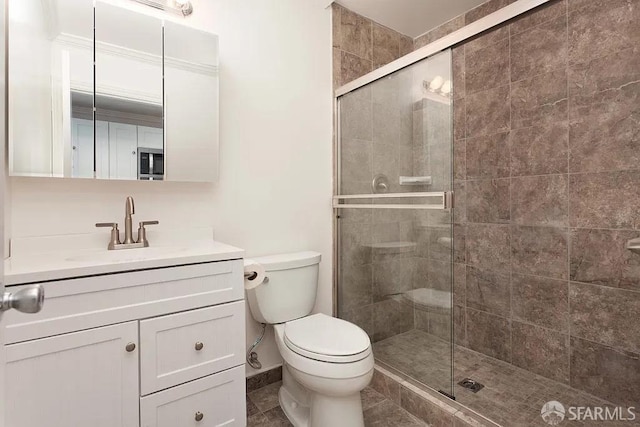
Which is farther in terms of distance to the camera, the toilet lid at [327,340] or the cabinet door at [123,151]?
the cabinet door at [123,151]

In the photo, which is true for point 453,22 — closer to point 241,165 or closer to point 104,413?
point 241,165

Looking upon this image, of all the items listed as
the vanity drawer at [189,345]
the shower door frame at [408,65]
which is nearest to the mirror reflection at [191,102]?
the vanity drawer at [189,345]

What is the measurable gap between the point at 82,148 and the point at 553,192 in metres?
2.35

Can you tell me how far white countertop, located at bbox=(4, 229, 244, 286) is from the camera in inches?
39.3

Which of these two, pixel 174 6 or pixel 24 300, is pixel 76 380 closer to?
pixel 24 300

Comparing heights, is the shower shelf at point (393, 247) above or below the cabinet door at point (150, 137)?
below

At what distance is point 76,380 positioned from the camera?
3.40 feet

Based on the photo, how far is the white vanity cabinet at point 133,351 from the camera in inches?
38.7

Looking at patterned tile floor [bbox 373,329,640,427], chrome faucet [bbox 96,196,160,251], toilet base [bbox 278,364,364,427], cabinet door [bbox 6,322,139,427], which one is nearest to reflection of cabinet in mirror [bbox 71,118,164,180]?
chrome faucet [bbox 96,196,160,251]

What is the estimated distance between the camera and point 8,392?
937mm

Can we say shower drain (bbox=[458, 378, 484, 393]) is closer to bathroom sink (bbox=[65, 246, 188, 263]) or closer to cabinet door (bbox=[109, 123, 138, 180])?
bathroom sink (bbox=[65, 246, 188, 263])

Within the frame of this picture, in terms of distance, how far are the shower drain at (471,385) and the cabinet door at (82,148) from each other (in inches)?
80.4

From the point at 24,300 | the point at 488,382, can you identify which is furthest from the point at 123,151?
the point at 488,382

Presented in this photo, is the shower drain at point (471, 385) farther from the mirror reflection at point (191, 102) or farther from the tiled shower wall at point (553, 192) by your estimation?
the mirror reflection at point (191, 102)
